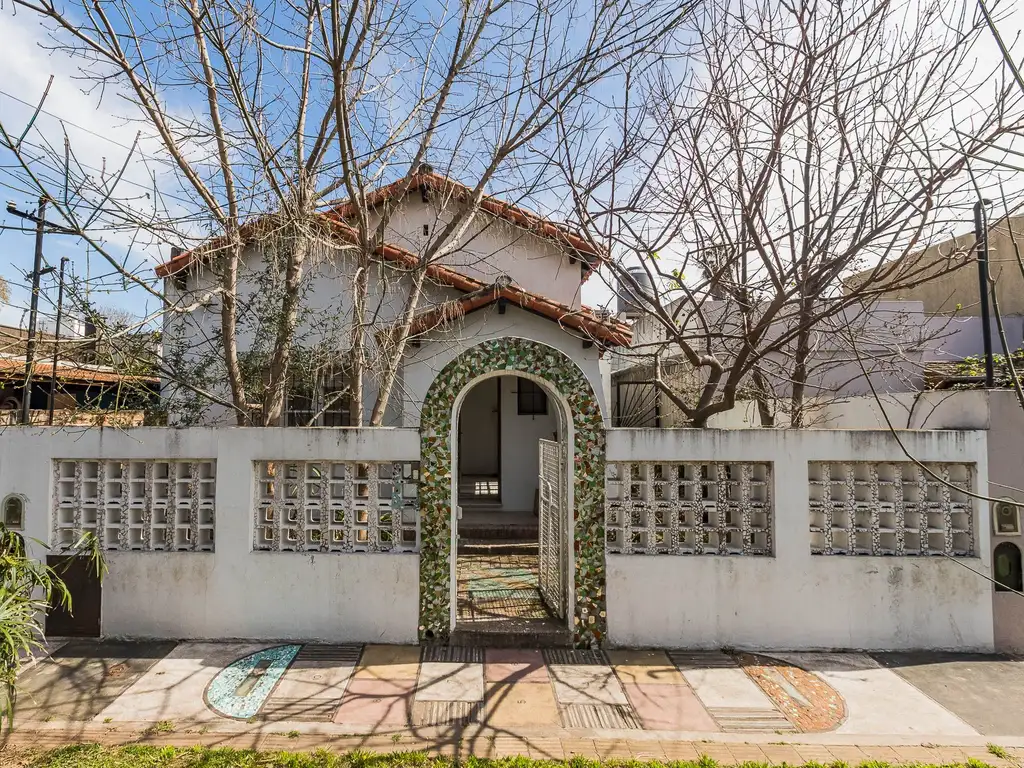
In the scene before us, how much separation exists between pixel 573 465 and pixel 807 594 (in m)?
2.63

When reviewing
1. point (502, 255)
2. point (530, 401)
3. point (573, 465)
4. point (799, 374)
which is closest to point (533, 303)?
point (502, 255)

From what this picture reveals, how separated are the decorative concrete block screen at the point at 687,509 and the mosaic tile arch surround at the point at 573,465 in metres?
0.24

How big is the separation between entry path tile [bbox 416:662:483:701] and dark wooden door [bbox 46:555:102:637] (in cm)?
344

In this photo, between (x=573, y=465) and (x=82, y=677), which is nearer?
(x=82, y=677)

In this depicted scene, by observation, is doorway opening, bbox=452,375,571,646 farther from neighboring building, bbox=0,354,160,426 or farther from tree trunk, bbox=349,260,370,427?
neighboring building, bbox=0,354,160,426

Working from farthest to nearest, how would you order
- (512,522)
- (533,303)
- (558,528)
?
(512,522), (533,303), (558,528)

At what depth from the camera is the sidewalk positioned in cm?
403

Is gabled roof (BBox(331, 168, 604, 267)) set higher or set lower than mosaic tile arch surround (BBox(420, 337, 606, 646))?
higher

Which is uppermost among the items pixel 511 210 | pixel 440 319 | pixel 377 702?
pixel 511 210

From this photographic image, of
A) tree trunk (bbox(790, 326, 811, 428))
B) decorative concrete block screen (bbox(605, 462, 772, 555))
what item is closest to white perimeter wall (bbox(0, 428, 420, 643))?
decorative concrete block screen (bbox(605, 462, 772, 555))

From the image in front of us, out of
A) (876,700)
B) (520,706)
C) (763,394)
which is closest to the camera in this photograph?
(520,706)

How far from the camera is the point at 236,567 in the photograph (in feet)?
18.4

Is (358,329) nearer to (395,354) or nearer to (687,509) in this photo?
(395,354)

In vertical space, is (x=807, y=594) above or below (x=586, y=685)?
above
